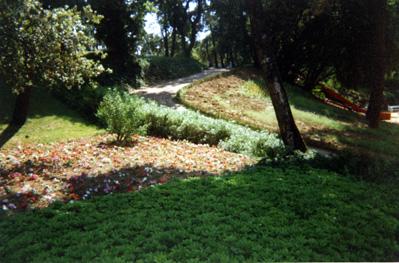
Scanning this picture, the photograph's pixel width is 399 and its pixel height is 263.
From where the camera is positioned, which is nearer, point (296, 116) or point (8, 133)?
point (8, 133)

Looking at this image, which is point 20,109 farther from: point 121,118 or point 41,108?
point 121,118

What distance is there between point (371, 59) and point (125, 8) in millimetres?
15126

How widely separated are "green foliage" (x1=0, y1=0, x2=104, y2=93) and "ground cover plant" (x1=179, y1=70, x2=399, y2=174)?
26.0ft

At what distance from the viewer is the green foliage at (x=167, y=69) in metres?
30.7

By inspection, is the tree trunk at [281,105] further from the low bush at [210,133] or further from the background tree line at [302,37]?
the background tree line at [302,37]

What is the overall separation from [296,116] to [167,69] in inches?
676

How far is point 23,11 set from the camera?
27.1ft

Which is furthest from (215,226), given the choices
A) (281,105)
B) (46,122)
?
(46,122)

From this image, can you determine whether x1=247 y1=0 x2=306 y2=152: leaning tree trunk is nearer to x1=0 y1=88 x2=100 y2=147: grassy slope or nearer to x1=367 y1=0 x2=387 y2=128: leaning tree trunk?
x1=0 y1=88 x2=100 y2=147: grassy slope

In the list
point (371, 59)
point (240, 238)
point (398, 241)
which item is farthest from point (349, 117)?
point (240, 238)

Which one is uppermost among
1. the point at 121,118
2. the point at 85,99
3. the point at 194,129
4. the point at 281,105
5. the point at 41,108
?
the point at 85,99

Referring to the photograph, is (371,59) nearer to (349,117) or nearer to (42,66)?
(349,117)

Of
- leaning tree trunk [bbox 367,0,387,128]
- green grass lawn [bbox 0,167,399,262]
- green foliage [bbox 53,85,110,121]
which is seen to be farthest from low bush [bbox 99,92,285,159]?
leaning tree trunk [bbox 367,0,387,128]

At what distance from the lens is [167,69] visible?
33.1m
